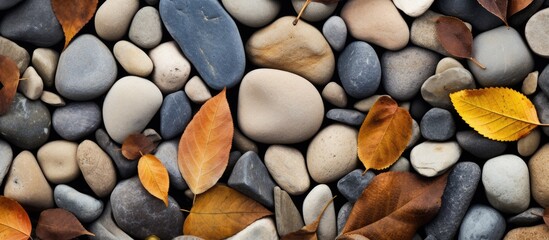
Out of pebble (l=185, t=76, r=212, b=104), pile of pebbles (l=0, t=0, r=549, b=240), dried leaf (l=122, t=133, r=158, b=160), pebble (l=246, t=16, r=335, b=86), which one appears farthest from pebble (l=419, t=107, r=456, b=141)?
dried leaf (l=122, t=133, r=158, b=160)

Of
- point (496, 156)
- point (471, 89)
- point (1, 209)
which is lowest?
point (1, 209)

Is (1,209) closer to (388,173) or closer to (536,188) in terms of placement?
(388,173)

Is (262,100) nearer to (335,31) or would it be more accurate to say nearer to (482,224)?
(335,31)

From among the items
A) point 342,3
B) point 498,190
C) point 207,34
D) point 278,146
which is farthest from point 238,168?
point 498,190

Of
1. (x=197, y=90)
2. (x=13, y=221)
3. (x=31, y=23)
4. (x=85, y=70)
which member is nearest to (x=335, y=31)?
(x=197, y=90)

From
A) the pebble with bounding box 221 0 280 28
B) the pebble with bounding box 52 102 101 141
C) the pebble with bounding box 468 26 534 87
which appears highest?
the pebble with bounding box 221 0 280 28

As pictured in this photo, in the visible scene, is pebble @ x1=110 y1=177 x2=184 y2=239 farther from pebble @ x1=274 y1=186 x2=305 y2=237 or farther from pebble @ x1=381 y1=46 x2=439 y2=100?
pebble @ x1=381 y1=46 x2=439 y2=100
